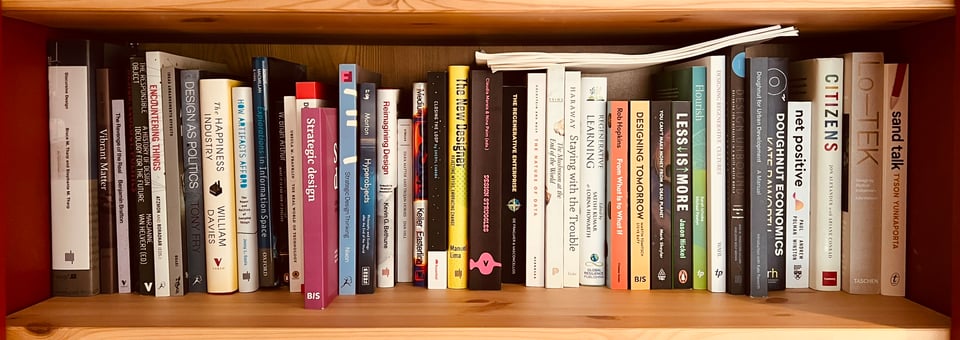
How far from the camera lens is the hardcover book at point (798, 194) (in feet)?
3.49

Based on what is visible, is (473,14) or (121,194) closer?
(473,14)

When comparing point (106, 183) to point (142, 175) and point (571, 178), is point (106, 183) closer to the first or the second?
point (142, 175)

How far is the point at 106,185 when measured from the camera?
105cm

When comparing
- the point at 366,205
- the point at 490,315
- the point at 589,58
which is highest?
the point at 589,58

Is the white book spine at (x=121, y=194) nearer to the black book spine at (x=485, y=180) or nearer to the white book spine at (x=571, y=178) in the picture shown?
the black book spine at (x=485, y=180)

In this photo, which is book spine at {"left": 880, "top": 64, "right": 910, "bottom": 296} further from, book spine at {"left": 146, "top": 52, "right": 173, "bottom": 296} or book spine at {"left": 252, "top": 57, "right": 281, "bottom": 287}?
book spine at {"left": 146, "top": 52, "right": 173, "bottom": 296}

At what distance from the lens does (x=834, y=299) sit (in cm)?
103

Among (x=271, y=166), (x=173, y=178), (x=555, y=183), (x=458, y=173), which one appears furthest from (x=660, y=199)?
(x=173, y=178)

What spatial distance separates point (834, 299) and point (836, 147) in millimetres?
193

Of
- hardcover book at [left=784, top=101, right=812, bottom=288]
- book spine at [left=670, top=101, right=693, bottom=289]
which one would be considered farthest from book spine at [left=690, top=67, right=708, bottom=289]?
hardcover book at [left=784, top=101, right=812, bottom=288]

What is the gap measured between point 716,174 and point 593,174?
153 mm

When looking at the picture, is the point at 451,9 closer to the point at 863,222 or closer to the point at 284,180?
the point at 284,180

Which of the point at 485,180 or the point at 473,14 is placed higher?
the point at 473,14

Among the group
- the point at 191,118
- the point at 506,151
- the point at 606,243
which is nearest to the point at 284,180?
the point at 191,118
